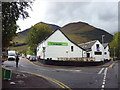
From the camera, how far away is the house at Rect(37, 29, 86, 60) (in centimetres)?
3509

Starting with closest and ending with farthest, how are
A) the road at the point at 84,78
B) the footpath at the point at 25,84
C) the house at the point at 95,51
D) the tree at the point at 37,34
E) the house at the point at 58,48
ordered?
1. the footpath at the point at 25,84
2. the road at the point at 84,78
3. the house at the point at 58,48
4. the house at the point at 95,51
5. the tree at the point at 37,34

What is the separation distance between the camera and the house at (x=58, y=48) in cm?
3509

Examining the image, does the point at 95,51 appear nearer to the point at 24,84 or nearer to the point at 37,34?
the point at 37,34

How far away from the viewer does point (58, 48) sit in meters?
36.3

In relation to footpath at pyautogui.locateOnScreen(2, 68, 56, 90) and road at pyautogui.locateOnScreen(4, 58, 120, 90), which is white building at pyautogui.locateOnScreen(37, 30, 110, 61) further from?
footpath at pyautogui.locateOnScreen(2, 68, 56, 90)

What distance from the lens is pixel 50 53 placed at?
35250 millimetres

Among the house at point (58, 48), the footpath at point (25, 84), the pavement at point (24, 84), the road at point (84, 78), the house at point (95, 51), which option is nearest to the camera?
the footpath at point (25, 84)

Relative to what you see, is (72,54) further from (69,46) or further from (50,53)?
(50,53)

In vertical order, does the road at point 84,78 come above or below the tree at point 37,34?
below

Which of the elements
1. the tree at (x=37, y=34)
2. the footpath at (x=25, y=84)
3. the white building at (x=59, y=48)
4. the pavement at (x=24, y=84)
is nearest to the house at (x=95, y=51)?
the white building at (x=59, y=48)

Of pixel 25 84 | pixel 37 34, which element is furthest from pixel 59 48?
pixel 25 84

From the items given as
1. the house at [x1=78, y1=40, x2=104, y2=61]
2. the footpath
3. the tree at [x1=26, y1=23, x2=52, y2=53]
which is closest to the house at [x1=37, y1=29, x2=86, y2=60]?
the house at [x1=78, y1=40, x2=104, y2=61]

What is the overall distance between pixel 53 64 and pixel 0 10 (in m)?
19.0

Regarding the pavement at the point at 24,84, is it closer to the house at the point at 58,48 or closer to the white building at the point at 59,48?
the white building at the point at 59,48
